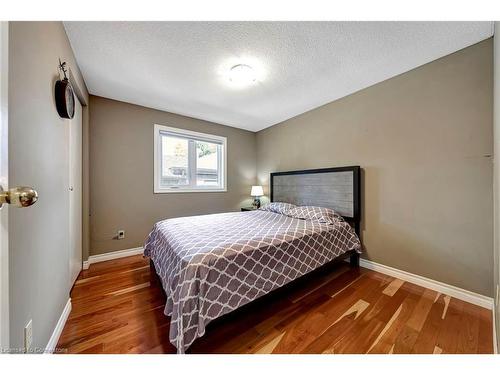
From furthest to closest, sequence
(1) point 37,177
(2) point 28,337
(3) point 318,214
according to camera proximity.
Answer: (3) point 318,214 → (1) point 37,177 → (2) point 28,337

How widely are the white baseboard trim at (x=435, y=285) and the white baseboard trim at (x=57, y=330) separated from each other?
2.91m

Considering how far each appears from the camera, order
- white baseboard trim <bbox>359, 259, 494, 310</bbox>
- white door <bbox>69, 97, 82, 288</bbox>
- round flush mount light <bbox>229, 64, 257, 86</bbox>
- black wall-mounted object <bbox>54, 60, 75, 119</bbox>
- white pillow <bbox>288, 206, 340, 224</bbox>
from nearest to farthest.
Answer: black wall-mounted object <bbox>54, 60, 75, 119</bbox>, white baseboard trim <bbox>359, 259, 494, 310</bbox>, white door <bbox>69, 97, 82, 288</bbox>, round flush mount light <bbox>229, 64, 257, 86</bbox>, white pillow <bbox>288, 206, 340, 224</bbox>

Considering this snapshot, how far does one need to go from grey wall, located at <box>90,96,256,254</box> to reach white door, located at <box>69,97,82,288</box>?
0.33m

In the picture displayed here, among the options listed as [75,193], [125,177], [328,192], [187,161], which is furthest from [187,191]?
[328,192]

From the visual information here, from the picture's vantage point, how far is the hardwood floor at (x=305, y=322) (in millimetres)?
1219

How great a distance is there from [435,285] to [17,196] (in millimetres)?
2933

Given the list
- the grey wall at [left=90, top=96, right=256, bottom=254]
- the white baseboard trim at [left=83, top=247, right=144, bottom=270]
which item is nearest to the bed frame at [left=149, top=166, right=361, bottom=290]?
the white baseboard trim at [left=83, top=247, right=144, bottom=270]

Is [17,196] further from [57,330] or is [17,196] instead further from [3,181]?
[57,330]

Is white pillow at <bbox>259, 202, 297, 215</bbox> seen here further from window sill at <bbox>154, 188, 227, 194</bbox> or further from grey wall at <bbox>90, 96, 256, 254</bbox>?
grey wall at <bbox>90, 96, 256, 254</bbox>

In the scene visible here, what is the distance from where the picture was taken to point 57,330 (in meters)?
1.27

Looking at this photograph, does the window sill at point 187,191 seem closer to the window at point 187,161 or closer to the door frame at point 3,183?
the window at point 187,161

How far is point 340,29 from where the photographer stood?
1507 millimetres

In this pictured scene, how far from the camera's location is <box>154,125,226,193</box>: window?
3105 mm
